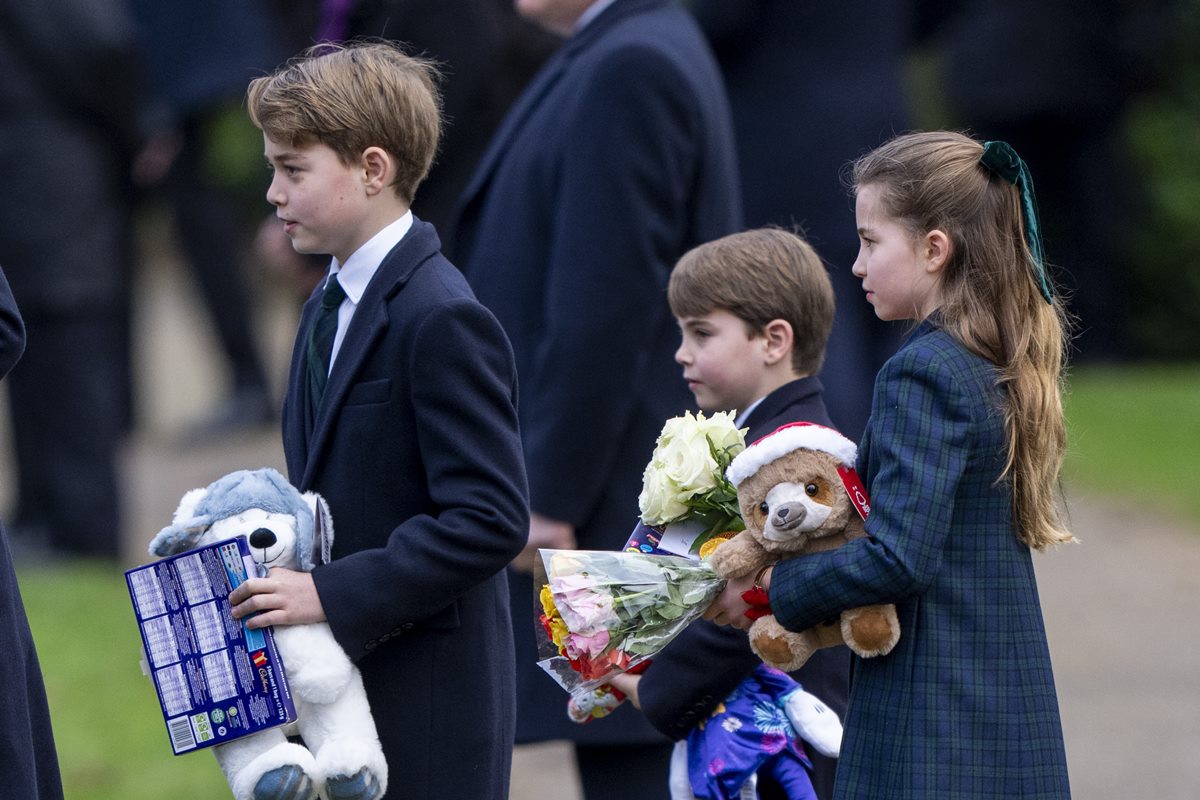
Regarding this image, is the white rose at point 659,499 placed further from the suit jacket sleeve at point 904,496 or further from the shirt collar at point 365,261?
the shirt collar at point 365,261

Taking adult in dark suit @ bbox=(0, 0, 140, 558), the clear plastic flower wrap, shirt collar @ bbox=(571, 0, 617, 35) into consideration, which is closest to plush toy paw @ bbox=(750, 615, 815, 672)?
the clear plastic flower wrap

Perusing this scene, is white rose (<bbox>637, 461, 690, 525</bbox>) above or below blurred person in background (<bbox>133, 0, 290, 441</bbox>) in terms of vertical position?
below

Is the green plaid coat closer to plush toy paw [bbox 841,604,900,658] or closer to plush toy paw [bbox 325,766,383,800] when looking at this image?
plush toy paw [bbox 841,604,900,658]

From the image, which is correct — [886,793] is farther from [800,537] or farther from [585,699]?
[585,699]

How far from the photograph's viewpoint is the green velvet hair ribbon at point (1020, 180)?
102 inches

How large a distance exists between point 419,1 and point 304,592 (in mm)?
2518

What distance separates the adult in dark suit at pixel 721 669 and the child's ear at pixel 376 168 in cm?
75

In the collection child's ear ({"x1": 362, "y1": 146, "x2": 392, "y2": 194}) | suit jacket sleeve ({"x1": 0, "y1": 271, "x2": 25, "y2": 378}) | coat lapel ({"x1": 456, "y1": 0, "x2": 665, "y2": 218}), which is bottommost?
suit jacket sleeve ({"x1": 0, "y1": 271, "x2": 25, "y2": 378})

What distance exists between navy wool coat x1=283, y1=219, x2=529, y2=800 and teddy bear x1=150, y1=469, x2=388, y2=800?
0.05m

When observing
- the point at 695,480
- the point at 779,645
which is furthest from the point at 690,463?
the point at 779,645

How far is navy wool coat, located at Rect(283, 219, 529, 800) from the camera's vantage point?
2609 millimetres

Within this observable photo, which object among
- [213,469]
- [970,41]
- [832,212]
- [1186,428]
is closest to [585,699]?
[832,212]

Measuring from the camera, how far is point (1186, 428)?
32.4 ft

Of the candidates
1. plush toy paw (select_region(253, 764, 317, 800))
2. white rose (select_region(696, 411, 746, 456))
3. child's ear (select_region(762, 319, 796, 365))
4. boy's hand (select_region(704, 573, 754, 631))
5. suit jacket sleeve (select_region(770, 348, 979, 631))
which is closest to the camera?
suit jacket sleeve (select_region(770, 348, 979, 631))
